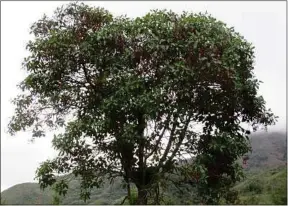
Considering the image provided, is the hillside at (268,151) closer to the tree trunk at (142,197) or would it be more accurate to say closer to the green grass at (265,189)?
the green grass at (265,189)

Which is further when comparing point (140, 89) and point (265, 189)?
point (265, 189)

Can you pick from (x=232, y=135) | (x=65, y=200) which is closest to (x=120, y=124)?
(x=232, y=135)

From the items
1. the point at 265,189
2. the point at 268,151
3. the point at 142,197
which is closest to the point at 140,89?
the point at 142,197

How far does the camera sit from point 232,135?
1088 centimetres

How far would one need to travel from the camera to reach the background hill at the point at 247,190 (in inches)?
595

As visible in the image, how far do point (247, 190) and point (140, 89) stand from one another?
28.4ft

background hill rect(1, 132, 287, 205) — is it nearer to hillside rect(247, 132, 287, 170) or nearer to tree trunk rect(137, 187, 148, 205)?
hillside rect(247, 132, 287, 170)

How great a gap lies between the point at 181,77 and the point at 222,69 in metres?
0.96

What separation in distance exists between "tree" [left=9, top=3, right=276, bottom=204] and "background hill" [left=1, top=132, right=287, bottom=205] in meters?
1.51

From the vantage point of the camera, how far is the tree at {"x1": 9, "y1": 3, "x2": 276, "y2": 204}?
9906 millimetres

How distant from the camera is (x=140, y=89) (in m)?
10.0

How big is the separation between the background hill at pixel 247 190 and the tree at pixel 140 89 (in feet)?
4.94

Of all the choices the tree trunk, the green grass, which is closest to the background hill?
the green grass

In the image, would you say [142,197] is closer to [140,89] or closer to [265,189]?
[140,89]
